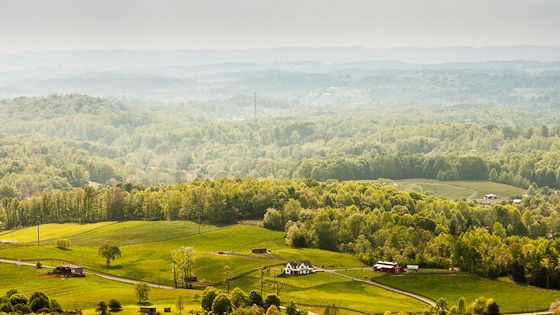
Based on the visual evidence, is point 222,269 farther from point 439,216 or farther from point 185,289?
point 439,216

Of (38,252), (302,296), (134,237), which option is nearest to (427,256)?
(302,296)

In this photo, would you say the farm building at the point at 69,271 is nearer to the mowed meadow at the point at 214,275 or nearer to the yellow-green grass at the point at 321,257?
the mowed meadow at the point at 214,275

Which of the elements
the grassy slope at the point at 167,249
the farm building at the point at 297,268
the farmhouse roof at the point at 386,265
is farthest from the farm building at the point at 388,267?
the farm building at the point at 297,268

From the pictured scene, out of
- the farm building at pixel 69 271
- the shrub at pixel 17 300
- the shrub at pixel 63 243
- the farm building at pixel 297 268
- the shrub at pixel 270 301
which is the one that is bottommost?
the farm building at pixel 297 268

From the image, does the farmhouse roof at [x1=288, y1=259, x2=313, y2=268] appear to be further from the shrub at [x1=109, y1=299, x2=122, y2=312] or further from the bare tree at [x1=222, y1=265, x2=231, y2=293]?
the shrub at [x1=109, y1=299, x2=122, y2=312]

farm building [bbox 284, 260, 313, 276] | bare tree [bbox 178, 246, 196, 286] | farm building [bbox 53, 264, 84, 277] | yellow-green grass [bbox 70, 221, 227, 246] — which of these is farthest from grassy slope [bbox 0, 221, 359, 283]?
farm building [bbox 53, 264, 84, 277]

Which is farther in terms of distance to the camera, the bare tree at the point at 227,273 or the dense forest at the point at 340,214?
the dense forest at the point at 340,214
